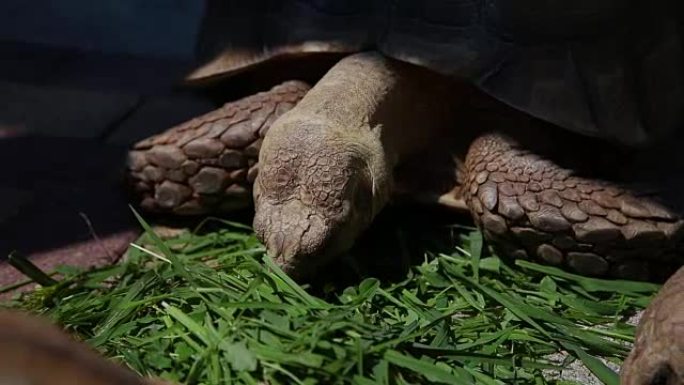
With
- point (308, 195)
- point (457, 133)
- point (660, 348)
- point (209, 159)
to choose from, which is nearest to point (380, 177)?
point (308, 195)

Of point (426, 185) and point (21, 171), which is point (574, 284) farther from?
point (21, 171)

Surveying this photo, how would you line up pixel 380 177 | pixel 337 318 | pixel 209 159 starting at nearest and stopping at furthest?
pixel 337 318 < pixel 380 177 < pixel 209 159

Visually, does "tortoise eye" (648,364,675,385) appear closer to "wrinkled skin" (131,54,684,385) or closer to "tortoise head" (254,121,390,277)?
"wrinkled skin" (131,54,684,385)

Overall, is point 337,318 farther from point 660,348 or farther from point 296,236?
point 660,348

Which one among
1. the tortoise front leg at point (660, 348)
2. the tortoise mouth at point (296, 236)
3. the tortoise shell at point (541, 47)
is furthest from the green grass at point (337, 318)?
the tortoise shell at point (541, 47)

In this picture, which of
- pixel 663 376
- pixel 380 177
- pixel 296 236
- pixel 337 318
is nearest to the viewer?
pixel 663 376

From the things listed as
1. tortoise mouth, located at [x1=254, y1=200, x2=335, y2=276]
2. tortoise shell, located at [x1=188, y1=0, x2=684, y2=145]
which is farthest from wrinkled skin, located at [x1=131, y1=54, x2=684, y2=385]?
tortoise shell, located at [x1=188, y1=0, x2=684, y2=145]

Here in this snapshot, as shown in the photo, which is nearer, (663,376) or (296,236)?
(663,376)
